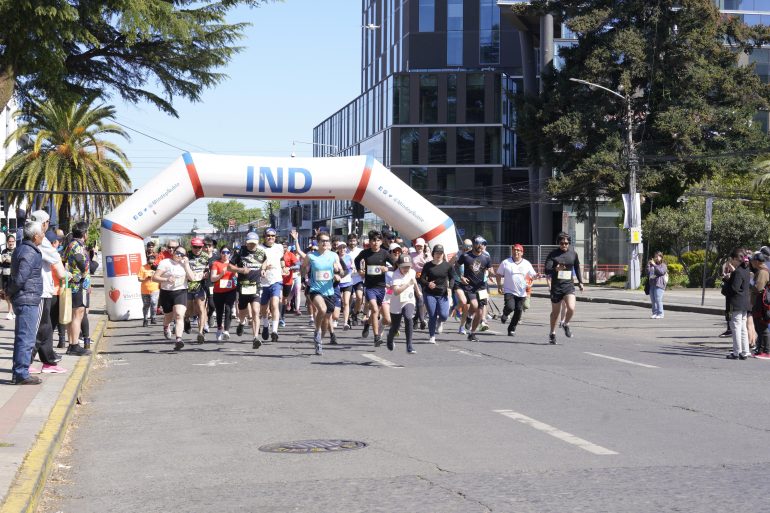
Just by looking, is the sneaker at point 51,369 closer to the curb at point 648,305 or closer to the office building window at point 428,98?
the curb at point 648,305

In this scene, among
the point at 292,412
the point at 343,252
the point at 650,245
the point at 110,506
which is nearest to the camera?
the point at 110,506

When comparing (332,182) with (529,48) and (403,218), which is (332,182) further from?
(529,48)

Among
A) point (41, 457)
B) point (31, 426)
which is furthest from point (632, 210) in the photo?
point (41, 457)

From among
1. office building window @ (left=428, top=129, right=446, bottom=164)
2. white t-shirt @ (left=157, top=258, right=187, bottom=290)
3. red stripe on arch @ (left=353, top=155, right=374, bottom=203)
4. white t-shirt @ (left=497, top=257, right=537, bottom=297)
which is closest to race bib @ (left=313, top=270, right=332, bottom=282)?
white t-shirt @ (left=157, top=258, right=187, bottom=290)

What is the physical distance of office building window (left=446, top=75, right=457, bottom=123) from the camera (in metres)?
74.9

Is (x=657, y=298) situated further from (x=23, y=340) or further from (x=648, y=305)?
(x=23, y=340)

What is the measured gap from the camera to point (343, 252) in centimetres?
2281

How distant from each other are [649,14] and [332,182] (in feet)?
112

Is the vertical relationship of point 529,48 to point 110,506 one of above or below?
above

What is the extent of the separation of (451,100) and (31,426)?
67653 millimetres

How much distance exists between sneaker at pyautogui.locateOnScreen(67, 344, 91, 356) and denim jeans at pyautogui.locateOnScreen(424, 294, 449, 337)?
18.7ft

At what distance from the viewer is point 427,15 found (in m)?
79.1

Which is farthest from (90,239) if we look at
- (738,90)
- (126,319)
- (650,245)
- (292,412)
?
(292,412)

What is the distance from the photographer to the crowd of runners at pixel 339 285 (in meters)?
16.6
